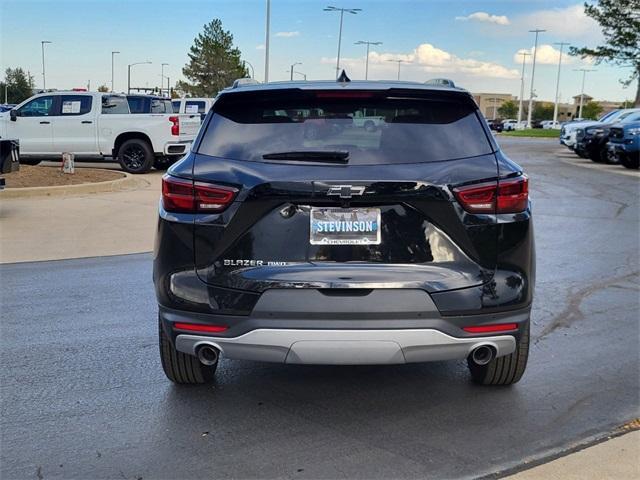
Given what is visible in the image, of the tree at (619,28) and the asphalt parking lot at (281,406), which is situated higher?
the tree at (619,28)

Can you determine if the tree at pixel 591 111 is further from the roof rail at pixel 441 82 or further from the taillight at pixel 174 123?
the roof rail at pixel 441 82

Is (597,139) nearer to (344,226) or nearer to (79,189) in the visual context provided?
(79,189)

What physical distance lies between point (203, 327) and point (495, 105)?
140293mm

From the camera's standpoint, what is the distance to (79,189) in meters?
13.2

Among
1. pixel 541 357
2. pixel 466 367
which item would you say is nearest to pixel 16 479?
pixel 466 367

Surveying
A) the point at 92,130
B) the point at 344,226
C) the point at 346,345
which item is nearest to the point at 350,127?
the point at 344,226

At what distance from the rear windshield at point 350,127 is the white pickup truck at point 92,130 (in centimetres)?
1412

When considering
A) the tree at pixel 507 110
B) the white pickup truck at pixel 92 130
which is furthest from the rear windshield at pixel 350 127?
the tree at pixel 507 110

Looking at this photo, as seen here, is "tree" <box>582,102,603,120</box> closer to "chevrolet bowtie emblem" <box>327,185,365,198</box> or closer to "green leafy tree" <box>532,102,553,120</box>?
"green leafy tree" <box>532,102,553,120</box>

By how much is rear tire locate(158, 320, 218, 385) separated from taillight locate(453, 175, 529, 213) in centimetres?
183

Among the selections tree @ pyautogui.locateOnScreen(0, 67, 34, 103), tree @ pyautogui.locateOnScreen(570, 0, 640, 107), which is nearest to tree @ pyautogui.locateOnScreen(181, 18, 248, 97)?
tree @ pyautogui.locateOnScreen(0, 67, 34, 103)

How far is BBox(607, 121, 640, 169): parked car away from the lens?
64.5 ft

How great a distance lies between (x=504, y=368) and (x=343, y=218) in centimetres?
153

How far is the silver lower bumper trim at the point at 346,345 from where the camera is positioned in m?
3.28
